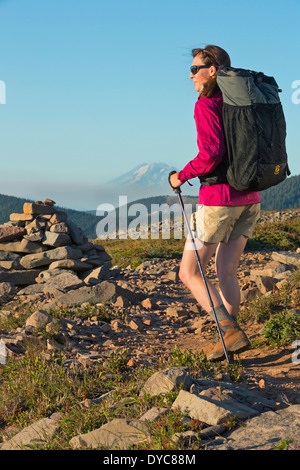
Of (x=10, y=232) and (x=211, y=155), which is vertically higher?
(x=211, y=155)

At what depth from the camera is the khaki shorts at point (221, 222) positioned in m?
4.71

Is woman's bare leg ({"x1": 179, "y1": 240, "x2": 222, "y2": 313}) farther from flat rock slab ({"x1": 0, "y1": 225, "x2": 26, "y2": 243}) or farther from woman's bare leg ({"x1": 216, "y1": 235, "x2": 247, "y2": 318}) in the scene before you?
flat rock slab ({"x1": 0, "y1": 225, "x2": 26, "y2": 243})

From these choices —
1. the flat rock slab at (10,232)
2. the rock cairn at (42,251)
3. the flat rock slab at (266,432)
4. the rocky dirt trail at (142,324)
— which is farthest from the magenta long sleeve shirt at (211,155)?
the flat rock slab at (10,232)

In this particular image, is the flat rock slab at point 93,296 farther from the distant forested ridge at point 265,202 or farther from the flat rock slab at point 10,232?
the distant forested ridge at point 265,202

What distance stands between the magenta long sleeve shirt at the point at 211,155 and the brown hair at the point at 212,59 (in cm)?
8

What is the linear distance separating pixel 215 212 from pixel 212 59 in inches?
58.6

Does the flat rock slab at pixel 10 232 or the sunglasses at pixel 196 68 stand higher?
the sunglasses at pixel 196 68

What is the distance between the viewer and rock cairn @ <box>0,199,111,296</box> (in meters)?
10.5

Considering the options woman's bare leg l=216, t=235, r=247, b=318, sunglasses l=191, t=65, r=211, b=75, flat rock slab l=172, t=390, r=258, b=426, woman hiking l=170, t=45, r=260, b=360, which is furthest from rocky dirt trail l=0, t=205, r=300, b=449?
sunglasses l=191, t=65, r=211, b=75

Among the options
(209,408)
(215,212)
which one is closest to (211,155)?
(215,212)

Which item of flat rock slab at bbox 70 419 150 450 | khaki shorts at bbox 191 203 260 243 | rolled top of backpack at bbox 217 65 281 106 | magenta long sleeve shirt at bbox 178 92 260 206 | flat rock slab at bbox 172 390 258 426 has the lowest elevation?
flat rock slab at bbox 70 419 150 450

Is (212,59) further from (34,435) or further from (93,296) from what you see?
(93,296)

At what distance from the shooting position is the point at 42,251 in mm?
11055
